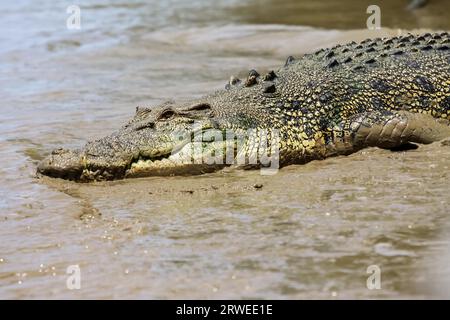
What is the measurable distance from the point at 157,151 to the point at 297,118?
120 cm

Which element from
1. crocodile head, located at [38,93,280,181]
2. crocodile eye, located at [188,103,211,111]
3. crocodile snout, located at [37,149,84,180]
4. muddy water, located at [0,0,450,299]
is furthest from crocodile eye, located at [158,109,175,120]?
crocodile snout, located at [37,149,84,180]

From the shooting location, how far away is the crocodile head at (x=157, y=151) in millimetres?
6508

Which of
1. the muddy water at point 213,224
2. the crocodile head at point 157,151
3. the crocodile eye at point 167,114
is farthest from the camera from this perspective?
the crocodile eye at point 167,114

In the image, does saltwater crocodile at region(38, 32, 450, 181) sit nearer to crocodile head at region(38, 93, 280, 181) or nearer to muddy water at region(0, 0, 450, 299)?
crocodile head at region(38, 93, 280, 181)

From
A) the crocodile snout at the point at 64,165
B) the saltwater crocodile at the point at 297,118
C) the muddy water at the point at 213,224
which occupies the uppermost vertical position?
the saltwater crocodile at the point at 297,118

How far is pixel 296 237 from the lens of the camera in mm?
5004

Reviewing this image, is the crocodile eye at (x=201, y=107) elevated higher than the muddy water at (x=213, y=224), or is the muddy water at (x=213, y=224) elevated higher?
the crocodile eye at (x=201, y=107)

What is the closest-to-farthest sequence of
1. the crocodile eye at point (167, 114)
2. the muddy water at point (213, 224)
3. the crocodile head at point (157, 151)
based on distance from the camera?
the muddy water at point (213, 224), the crocodile head at point (157, 151), the crocodile eye at point (167, 114)

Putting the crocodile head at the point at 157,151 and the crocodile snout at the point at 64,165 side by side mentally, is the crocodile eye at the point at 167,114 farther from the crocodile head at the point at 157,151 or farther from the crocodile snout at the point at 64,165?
the crocodile snout at the point at 64,165

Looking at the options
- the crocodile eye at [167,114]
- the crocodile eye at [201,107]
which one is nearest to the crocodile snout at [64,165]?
the crocodile eye at [167,114]

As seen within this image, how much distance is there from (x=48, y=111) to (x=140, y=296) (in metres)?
5.66

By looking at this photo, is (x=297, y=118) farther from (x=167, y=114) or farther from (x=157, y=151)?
(x=157, y=151)
